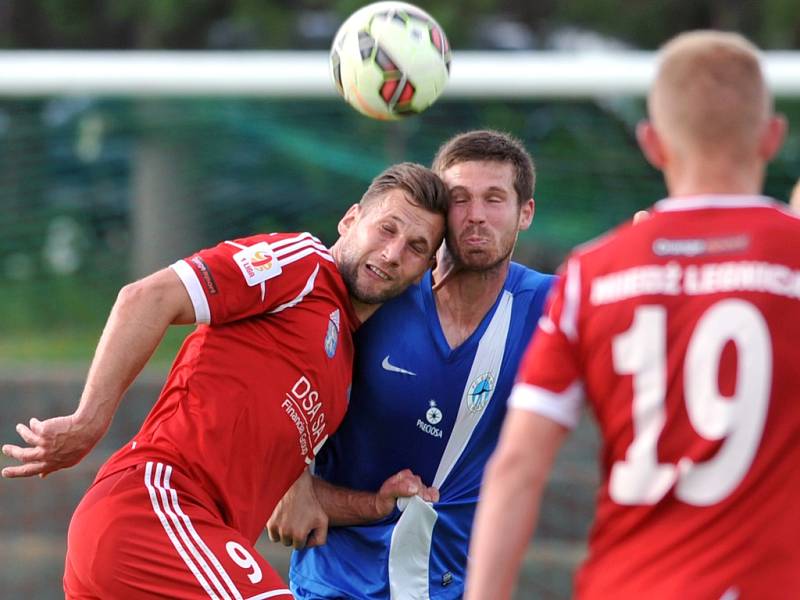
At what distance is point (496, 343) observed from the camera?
15.1ft

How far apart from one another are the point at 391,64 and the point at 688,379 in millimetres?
2536

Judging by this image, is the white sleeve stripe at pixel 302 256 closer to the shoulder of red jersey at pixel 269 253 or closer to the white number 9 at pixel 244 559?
the shoulder of red jersey at pixel 269 253

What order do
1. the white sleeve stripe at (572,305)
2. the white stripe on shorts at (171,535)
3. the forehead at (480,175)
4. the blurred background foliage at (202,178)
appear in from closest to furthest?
the white sleeve stripe at (572,305) → the white stripe on shorts at (171,535) → the forehead at (480,175) → the blurred background foliage at (202,178)

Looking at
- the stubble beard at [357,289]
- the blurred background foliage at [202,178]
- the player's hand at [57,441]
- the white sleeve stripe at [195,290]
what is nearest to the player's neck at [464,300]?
the stubble beard at [357,289]

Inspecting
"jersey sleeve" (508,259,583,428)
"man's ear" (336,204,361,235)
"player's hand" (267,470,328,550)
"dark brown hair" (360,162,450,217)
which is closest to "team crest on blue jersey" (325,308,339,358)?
"man's ear" (336,204,361,235)

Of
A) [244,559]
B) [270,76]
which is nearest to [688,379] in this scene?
[244,559]

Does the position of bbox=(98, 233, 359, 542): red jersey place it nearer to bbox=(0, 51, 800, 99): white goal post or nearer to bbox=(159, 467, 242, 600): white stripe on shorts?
bbox=(159, 467, 242, 600): white stripe on shorts

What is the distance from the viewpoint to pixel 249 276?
4.10 meters

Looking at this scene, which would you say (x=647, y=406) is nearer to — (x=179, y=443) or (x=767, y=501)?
(x=767, y=501)

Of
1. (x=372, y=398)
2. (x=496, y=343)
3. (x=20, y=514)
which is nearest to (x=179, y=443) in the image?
(x=372, y=398)

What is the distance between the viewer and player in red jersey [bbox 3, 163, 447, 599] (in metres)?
3.89

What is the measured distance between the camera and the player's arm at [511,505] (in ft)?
8.77

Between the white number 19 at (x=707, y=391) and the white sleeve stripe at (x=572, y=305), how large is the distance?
0.10 metres

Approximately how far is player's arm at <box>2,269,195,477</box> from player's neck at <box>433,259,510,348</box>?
102 cm
